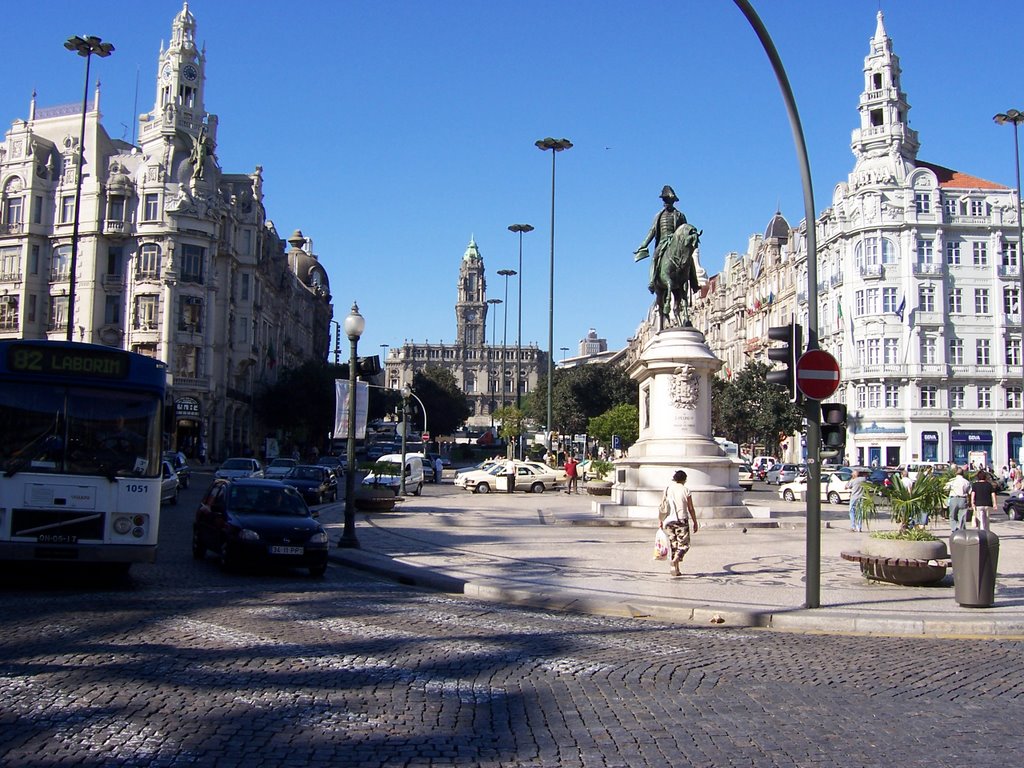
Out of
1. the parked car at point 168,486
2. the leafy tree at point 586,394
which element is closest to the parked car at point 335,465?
the parked car at point 168,486

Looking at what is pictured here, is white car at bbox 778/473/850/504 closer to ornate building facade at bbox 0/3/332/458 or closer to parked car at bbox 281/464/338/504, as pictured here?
parked car at bbox 281/464/338/504

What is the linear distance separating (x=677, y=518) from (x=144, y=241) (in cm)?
5869

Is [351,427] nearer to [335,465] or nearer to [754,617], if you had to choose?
[754,617]

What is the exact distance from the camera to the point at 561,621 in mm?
11266

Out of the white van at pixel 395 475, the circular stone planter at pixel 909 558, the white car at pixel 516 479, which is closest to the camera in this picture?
the circular stone planter at pixel 909 558

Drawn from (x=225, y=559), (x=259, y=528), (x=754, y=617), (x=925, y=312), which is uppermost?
(x=925, y=312)

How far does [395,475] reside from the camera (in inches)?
1485

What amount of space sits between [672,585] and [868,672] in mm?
5401

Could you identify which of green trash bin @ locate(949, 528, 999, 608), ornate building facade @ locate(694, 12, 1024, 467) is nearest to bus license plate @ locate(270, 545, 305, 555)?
green trash bin @ locate(949, 528, 999, 608)

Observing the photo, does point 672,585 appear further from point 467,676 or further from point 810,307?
point 467,676

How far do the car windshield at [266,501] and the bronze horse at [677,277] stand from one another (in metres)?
13.4

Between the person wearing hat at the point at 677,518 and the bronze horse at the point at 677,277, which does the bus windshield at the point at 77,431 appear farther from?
the bronze horse at the point at 677,277

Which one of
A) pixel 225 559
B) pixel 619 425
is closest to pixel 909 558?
pixel 225 559

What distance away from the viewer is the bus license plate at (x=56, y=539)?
11797mm
